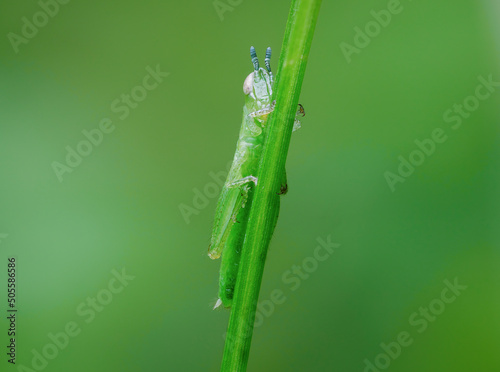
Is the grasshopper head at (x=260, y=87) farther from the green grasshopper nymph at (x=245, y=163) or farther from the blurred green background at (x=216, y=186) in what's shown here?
the blurred green background at (x=216, y=186)

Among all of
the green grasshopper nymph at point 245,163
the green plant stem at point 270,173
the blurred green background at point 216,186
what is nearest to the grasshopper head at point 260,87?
the green grasshopper nymph at point 245,163

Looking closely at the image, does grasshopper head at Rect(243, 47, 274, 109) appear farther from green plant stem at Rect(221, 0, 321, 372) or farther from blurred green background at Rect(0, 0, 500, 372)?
blurred green background at Rect(0, 0, 500, 372)

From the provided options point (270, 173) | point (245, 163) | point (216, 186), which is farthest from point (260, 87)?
point (216, 186)

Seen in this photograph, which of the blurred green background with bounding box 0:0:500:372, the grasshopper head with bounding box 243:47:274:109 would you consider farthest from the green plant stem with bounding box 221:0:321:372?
the blurred green background with bounding box 0:0:500:372

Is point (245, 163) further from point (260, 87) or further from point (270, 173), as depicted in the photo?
point (270, 173)

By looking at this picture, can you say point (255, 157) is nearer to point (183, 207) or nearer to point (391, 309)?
point (183, 207)

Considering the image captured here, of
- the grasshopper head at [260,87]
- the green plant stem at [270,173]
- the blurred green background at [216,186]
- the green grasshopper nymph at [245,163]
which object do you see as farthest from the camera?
the blurred green background at [216,186]
